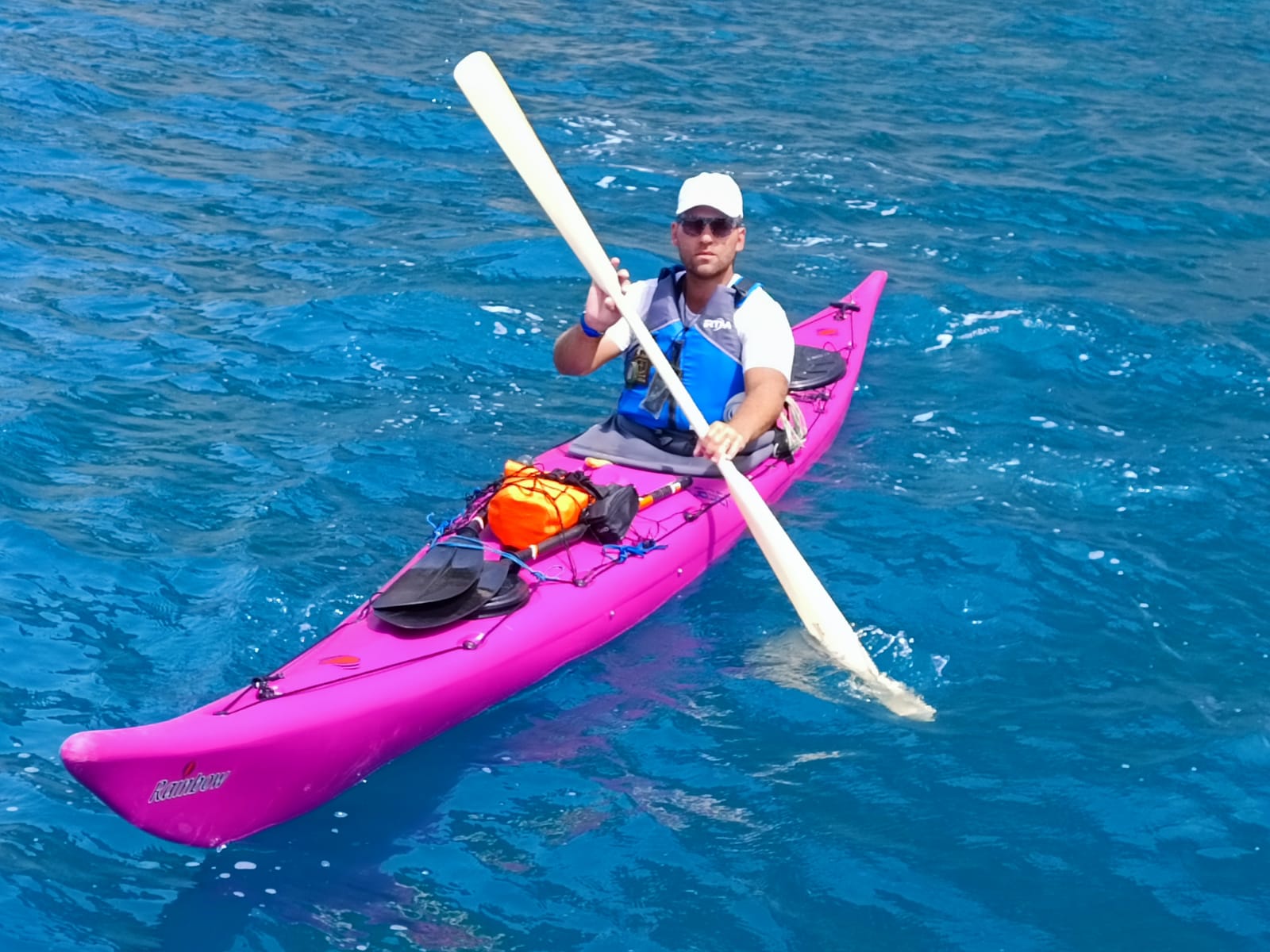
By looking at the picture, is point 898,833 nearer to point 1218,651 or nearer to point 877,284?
point 1218,651

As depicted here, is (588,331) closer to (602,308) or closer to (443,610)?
(602,308)

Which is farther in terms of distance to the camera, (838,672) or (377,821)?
(838,672)

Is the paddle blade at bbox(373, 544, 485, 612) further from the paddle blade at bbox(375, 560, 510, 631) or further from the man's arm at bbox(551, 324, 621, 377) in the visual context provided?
the man's arm at bbox(551, 324, 621, 377)

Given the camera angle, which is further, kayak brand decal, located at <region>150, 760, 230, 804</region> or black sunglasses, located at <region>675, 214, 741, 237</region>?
black sunglasses, located at <region>675, 214, 741, 237</region>

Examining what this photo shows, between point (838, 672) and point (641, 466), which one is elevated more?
point (641, 466)

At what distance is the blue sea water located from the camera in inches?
155

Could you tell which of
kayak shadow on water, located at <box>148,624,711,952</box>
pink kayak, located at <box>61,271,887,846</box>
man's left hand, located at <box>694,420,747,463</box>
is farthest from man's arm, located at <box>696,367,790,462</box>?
kayak shadow on water, located at <box>148,624,711,952</box>

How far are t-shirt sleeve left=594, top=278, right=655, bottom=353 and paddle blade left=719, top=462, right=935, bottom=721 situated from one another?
764 millimetres

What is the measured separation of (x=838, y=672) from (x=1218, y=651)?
137 cm

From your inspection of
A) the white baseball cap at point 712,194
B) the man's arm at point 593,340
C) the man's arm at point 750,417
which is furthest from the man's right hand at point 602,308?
the man's arm at point 750,417

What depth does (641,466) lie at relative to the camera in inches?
221

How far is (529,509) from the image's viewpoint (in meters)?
4.90

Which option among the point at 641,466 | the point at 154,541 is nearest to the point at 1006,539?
→ the point at 641,466

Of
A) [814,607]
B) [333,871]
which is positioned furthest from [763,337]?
[333,871]
